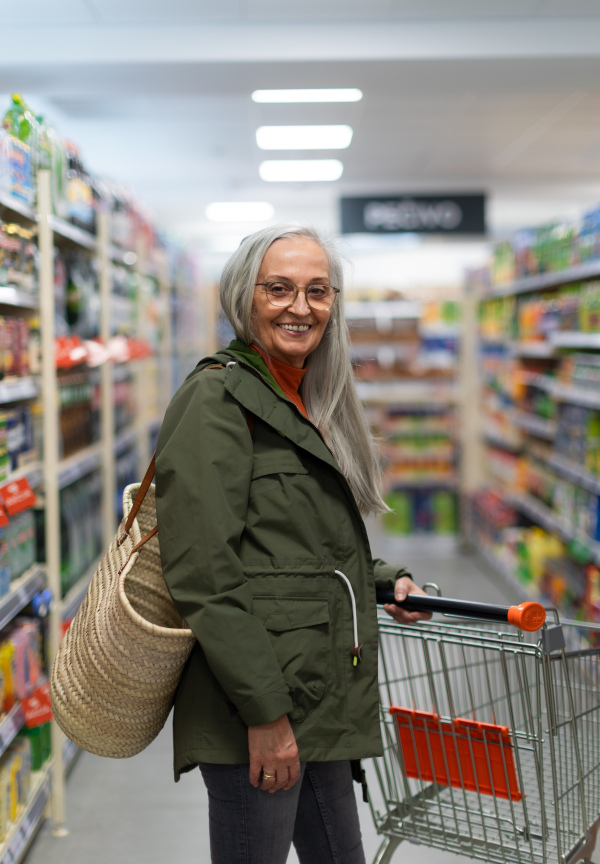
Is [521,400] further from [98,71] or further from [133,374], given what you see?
[98,71]

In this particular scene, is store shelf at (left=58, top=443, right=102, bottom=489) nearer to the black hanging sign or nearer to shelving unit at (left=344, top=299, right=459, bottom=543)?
shelving unit at (left=344, top=299, right=459, bottom=543)

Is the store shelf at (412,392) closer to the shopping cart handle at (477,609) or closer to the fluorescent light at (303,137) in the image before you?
the fluorescent light at (303,137)

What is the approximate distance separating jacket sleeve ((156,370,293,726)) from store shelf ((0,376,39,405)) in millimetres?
1156

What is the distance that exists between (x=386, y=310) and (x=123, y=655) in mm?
7370

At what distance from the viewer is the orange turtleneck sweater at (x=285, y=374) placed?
1.70 m

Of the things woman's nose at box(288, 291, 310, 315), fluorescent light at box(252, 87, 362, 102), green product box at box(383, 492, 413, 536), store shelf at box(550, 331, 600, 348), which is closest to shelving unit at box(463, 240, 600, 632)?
store shelf at box(550, 331, 600, 348)

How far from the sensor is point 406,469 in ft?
24.5

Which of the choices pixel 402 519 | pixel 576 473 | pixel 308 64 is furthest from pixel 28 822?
pixel 402 519

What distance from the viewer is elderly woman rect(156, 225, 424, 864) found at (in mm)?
1405

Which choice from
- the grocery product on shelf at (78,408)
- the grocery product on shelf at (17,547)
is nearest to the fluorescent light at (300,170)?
the grocery product on shelf at (78,408)

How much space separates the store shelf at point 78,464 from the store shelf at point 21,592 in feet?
1.09

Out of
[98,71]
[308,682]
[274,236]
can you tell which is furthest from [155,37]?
[308,682]

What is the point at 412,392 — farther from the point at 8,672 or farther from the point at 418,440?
the point at 8,672

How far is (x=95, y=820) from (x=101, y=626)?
6.13 feet
